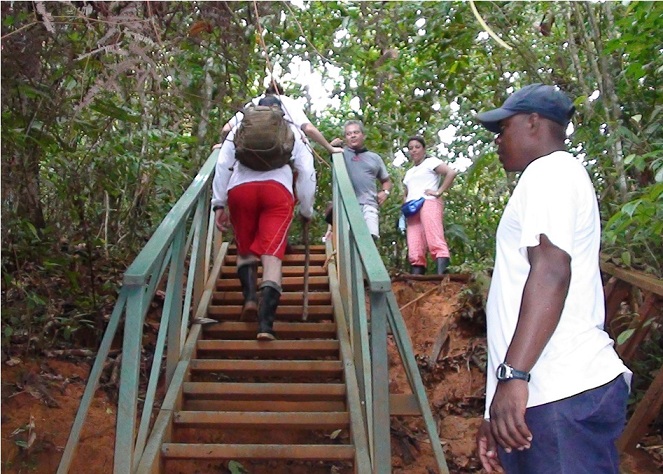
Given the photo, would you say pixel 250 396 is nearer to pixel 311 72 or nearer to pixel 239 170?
pixel 239 170

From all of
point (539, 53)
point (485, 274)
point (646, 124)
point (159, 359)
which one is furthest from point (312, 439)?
point (539, 53)

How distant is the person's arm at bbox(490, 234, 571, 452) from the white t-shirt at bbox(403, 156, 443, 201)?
4759mm

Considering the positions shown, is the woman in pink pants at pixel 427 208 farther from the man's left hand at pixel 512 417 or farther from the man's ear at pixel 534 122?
the man's left hand at pixel 512 417

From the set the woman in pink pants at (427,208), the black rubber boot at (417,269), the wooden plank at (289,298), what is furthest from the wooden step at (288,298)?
the black rubber boot at (417,269)

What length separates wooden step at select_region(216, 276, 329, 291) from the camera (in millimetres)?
5293

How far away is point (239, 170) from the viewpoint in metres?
4.41

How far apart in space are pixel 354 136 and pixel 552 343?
4766mm

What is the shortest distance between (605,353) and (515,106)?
2.22 feet

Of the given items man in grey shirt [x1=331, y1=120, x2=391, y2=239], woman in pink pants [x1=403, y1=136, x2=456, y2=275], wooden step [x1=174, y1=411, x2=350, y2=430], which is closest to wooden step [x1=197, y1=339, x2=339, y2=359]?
wooden step [x1=174, y1=411, x2=350, y2=430]

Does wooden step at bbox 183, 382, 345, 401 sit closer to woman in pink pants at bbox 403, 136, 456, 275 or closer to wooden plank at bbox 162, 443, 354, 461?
wooden plank at bbox 162, 443, 354, 461

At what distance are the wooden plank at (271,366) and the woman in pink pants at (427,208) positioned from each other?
100 inches

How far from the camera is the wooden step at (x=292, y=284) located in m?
5.29

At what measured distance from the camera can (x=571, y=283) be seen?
6.09ft

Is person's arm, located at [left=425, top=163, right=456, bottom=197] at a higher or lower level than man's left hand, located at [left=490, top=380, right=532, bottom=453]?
higher
